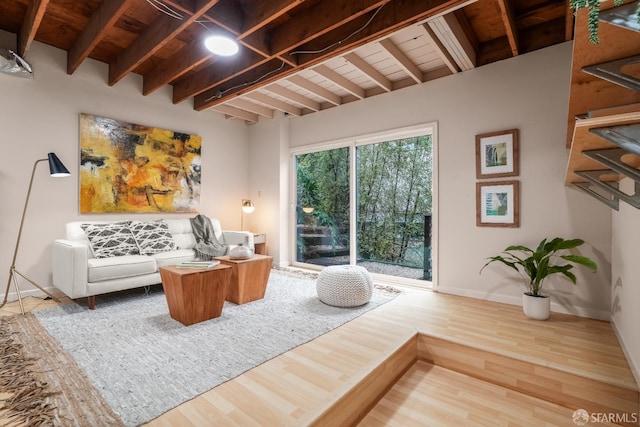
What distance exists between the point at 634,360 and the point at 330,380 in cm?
183

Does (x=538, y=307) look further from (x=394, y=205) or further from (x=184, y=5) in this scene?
(x=184, y=5)

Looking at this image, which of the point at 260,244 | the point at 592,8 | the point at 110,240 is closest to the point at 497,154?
the point at 592,8

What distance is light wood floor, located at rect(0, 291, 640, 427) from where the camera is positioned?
1.51 meters

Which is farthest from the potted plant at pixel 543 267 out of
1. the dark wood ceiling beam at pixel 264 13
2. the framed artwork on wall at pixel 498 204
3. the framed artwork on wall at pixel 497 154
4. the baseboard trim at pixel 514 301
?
the dark wood ceiling beam at pixel 264 13

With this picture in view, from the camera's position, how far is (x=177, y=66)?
11.2ft

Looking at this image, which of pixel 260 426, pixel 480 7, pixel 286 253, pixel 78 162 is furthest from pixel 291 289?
pixel 480 7

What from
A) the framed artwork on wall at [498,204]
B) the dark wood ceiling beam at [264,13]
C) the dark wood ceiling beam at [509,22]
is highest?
the dark wood ceiling beam at [264,13]

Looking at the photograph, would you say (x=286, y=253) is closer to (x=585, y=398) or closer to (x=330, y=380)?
(x=330, y=380)

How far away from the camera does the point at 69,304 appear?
9.71ft

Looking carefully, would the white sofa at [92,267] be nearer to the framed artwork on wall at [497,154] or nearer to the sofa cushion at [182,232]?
the sofa cushion at [182,232]

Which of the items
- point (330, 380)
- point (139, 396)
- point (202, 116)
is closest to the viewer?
point (139, 396)

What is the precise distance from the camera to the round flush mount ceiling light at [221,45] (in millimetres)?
2555

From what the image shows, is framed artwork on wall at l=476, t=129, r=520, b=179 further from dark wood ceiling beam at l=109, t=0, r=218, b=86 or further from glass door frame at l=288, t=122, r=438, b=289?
dark wood ceiling beam at l=109, t=0, r=218, b=86

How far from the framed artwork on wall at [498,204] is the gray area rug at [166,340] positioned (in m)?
1.33
